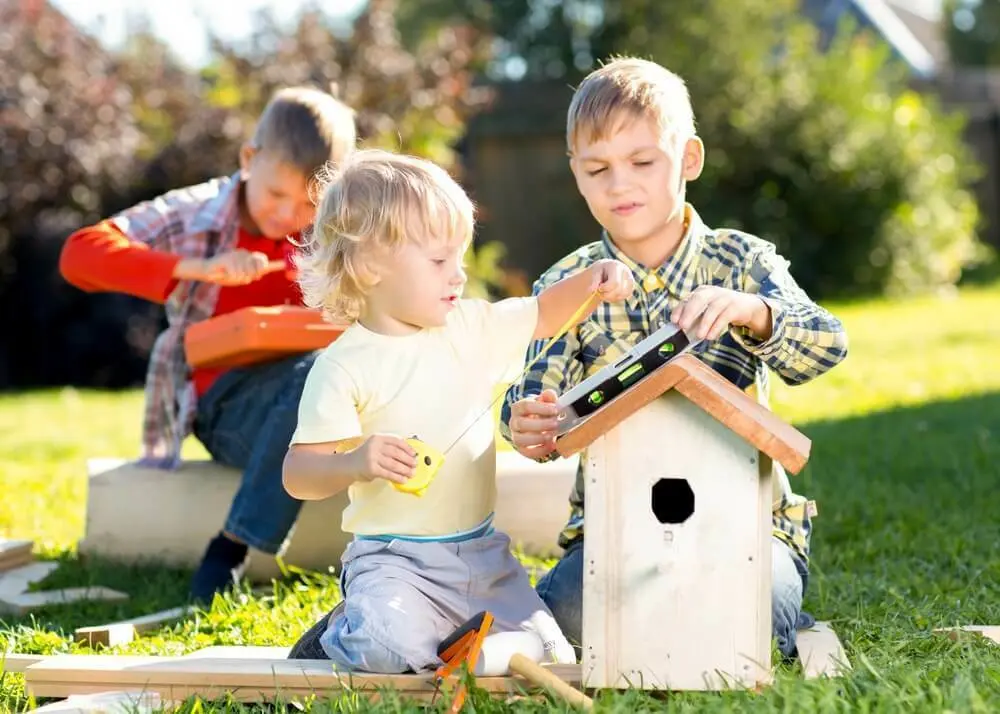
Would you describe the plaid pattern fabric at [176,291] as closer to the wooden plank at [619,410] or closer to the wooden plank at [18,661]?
the wooden plank at [18,661]

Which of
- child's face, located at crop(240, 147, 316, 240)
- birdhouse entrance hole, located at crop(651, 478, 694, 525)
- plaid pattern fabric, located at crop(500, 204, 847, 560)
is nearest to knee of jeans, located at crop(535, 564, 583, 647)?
plaid pattern fabric, located at crop(500, 204, 847, 560)

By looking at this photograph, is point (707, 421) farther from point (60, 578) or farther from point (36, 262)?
point (36, 262)

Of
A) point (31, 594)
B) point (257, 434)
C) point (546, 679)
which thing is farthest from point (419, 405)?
point (31, 594)

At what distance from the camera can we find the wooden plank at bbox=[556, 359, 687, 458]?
2.39 metres

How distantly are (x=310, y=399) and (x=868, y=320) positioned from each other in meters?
10.2

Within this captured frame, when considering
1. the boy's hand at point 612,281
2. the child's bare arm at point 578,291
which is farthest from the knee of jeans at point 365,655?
the boy's hand at point 612,281

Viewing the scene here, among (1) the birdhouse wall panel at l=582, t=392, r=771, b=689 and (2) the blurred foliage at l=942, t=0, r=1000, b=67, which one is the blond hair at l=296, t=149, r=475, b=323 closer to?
(1) the birdhouse wall panel at l=582, t=392, r=771, b=689

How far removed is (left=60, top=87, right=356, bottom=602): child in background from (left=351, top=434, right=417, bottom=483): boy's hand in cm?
131

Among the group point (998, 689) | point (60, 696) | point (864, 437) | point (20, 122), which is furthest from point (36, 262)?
point (998, 689)

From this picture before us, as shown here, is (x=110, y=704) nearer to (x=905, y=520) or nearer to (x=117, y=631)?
(x=117, y=631)

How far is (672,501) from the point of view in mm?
2670

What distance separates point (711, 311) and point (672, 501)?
1.31ft

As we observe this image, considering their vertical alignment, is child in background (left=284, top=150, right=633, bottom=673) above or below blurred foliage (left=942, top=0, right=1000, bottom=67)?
below

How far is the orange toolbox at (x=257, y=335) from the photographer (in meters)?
3.87
